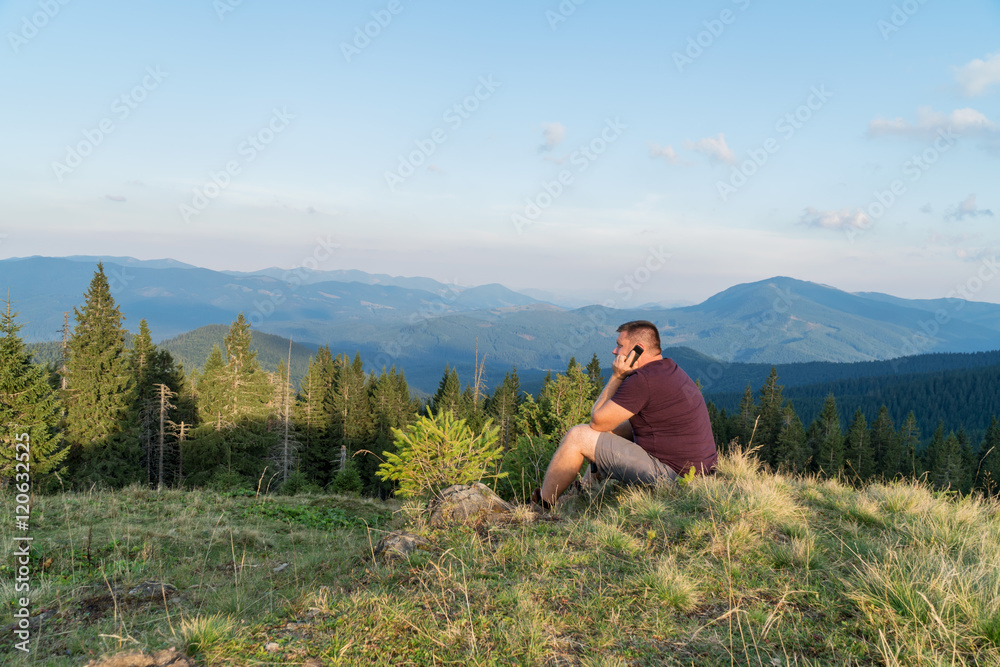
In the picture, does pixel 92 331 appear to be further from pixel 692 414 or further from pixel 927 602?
pixel 927 602

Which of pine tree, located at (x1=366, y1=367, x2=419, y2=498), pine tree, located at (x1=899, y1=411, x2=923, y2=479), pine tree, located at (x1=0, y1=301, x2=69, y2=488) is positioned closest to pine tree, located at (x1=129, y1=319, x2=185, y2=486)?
pine tree, located at (x1=0, y1=301, x2=69, y2=488)

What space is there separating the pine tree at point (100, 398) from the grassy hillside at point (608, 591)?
25628 mm

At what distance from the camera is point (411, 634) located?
3.06 meters

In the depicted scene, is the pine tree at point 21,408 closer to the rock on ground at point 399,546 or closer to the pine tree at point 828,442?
the rock on ground at point 399,546

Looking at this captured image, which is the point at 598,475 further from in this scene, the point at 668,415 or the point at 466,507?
the point at 466,507

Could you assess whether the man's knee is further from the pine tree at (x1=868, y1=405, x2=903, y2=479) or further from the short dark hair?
the pine tree at (x1=868, y1=405, x2=903, y2=479)

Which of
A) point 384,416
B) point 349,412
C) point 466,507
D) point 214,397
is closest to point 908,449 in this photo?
point 384,416

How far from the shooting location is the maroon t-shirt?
5793 millimetres

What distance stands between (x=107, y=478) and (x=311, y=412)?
55.1ft

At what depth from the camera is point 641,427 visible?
20.6 feet

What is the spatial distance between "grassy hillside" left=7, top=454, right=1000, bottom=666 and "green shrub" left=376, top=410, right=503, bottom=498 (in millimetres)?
1174

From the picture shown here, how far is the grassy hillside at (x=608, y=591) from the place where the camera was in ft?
9.43

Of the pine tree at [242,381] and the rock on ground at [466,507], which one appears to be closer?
the rock on ground at [466,507]

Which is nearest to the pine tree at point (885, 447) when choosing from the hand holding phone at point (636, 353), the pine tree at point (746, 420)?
the pine tree at point (746, 420)
